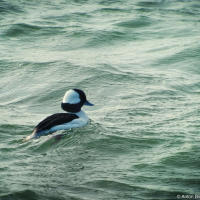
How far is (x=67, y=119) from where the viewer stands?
8188mm

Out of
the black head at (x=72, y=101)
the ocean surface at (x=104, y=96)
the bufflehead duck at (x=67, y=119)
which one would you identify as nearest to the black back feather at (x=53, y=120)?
the bufflehead duck at (x=67, y=119)

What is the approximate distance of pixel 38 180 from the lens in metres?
5.80

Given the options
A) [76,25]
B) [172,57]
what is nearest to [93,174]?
[172,57]

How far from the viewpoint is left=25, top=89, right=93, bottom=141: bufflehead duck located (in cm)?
761

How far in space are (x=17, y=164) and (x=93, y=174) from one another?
1022 millimetres

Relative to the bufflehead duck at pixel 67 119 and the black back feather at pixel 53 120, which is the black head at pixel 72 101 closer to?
the bufflehead duck at pixel 67 119

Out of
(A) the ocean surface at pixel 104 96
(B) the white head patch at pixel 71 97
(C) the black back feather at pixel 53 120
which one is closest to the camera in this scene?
(A) the ocean surface at pixel 104 96

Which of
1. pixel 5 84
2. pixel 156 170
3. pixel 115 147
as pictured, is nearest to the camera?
pixel 156 170

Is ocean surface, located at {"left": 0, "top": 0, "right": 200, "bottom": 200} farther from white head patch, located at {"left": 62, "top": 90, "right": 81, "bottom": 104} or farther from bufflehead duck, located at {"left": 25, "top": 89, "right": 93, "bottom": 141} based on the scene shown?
white head patch, located at {"left": 62, "top": 90, "right": 81, "bottom": 104}

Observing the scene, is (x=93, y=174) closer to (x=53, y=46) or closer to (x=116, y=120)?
(x=116, y=120)

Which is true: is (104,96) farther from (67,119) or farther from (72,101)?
(67,119)

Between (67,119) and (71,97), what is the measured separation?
0.67 metres

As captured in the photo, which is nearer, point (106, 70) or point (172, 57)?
point (106, 70)

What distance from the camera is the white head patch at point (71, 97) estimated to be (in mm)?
8742
